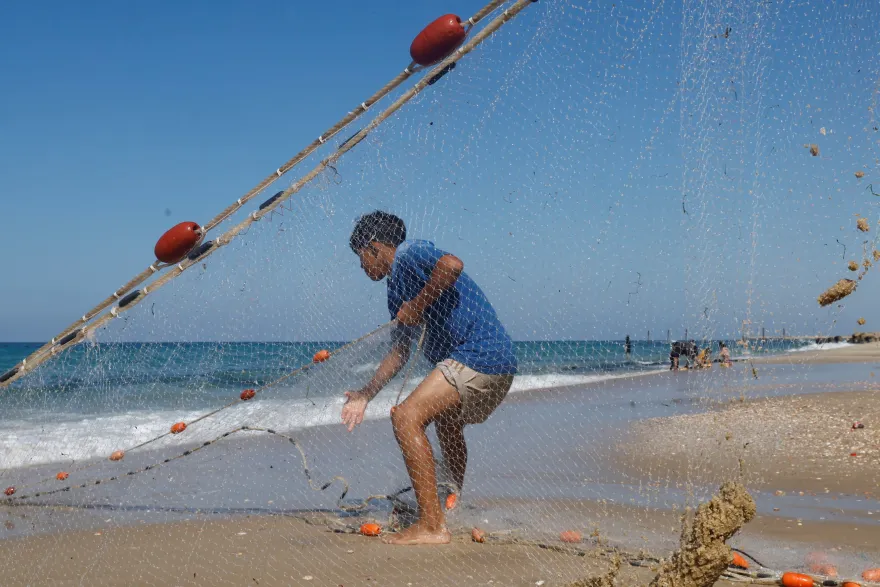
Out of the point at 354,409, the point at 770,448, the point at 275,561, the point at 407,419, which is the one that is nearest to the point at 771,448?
the point at 770,448

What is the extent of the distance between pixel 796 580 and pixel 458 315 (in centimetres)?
208

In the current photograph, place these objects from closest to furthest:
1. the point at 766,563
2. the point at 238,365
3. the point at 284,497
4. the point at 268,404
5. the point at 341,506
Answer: the point at 766,563 < the point at 341,506 < the point at 284,497 < the point at 238,365 < the point at 268,404

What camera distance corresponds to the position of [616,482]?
6.24m

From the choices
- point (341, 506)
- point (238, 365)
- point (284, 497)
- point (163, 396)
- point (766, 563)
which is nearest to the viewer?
point (766, 563)

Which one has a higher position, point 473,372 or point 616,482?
point 473,372

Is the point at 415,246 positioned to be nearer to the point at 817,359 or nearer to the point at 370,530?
the point at 370,530

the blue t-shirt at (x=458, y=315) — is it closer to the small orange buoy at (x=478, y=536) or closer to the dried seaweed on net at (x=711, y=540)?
the small orange buoy at (x=478, y=536)

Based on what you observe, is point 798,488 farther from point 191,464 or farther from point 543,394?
point 191,464

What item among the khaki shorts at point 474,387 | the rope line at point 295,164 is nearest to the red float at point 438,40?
the rope line at point 295,164

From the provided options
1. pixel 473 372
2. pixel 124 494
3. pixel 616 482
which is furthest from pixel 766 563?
pixel 124 494

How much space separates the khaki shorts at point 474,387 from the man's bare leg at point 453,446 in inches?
4.4

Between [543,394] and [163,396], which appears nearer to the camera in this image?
[163,396]

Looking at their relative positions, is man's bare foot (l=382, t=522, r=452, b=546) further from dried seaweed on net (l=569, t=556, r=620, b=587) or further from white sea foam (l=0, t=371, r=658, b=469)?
white sea foam (l=0, t=371, r=658, b=469)

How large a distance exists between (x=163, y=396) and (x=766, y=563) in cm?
492
